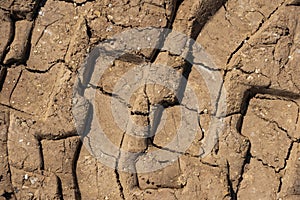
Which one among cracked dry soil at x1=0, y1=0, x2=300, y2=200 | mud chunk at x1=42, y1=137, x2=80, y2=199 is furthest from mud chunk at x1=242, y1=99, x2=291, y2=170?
mud chunk at x1=42, y1=137, x2=80, y2=199

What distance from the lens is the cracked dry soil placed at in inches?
110

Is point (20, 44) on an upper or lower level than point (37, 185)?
upper

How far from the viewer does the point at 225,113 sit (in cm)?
282

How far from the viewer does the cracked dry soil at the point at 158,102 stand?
2.81m

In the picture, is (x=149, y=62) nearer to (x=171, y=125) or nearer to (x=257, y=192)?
(x=171, y=125)

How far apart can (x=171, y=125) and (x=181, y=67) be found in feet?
0.91

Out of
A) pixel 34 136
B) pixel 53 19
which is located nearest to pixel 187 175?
pixel 34 136

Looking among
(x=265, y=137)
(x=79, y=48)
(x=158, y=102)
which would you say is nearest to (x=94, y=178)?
(x=158, y=102)

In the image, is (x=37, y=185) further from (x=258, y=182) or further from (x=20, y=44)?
(x=258, y=182)

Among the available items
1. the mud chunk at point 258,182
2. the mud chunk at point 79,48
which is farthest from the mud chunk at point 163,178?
the mud chunk at point 79,48

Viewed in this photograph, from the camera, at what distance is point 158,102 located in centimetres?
→ 282

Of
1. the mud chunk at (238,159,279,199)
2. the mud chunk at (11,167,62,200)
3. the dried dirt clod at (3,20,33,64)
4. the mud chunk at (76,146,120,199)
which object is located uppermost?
the dried dirt clod at (3,20,33,64)

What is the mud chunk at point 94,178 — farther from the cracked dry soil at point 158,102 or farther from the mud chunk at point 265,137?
the mud chunk at point 265,137

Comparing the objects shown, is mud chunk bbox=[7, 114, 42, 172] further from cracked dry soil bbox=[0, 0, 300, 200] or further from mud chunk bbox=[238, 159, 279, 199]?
mud chunk bbox=[238, 159, 279, 199]
